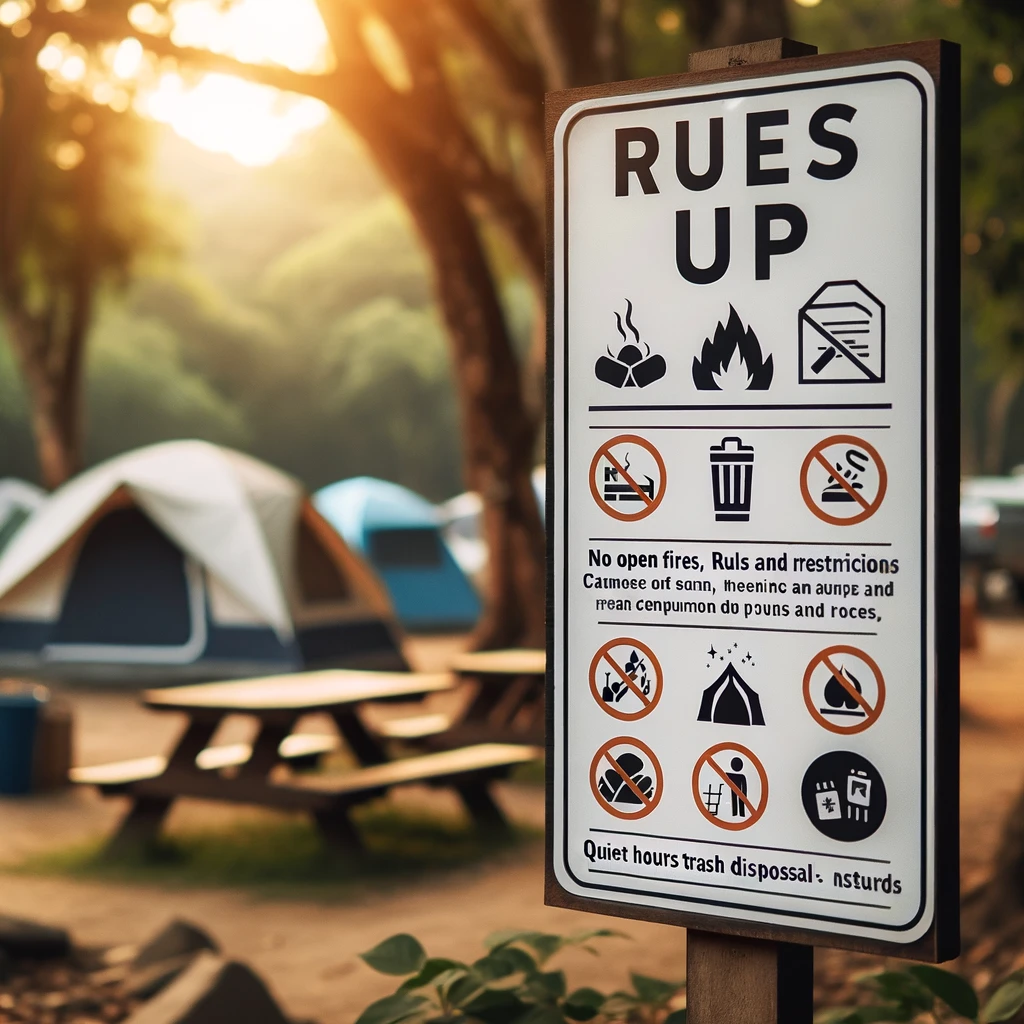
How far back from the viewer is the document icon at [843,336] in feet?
6.76

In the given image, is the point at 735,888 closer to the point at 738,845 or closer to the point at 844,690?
the point at 738,845

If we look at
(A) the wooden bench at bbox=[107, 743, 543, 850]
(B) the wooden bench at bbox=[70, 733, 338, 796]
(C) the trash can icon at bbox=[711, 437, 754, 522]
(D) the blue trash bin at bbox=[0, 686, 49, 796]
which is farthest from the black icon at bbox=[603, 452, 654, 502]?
(D) the blue trash bin at bbox=[0, 686, 49, 796]

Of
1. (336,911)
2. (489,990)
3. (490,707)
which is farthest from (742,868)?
(490,707)

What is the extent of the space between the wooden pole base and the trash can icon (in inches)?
24.0

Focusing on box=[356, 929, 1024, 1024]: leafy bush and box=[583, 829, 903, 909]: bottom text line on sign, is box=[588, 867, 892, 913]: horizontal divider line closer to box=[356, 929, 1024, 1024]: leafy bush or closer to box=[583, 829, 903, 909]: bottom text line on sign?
box=[583, 829, 903, 909]: bottom text line on sign

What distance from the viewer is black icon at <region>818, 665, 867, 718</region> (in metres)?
2.07

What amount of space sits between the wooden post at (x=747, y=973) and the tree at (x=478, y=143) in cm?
550

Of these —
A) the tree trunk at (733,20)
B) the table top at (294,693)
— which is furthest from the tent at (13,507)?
the tree trunk at (733,20)

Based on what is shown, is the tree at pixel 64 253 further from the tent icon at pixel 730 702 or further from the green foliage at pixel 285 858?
the tent icon at pixel 730 702

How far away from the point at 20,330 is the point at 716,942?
18.2 meters

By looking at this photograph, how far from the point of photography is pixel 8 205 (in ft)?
31.7

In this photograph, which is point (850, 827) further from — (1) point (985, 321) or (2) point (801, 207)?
(1) point (985, 321)

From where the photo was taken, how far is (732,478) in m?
2.16

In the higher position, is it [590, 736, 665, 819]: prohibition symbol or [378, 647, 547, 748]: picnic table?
[590, 736, 665, 819]: prohibition symbol
